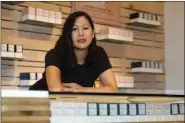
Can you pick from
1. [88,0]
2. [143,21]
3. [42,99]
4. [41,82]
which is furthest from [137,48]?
[42,99]

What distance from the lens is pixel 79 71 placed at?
5.68 ft

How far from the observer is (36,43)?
9.63 feet

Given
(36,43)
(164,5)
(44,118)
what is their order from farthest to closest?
(164,5) < (36,43) < (44,118)

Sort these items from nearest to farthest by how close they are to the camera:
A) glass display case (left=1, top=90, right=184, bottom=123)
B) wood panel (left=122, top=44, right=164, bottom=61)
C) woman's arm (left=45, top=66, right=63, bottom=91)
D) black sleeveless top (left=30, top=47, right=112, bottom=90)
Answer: glass display case (left=1, top=90, right=184, bottom=123) → woman's arm (left=45, top=66, right=63, bottom=91) → black sleeveless top (left=30, top=47, right=112, bottom=90) → wood panel (left=122, top=44, right=164, bottom=61)

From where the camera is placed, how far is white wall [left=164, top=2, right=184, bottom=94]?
3.68m

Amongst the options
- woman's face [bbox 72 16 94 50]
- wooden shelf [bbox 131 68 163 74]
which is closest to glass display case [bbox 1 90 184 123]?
woman's face [bbox 72 16 94 50]

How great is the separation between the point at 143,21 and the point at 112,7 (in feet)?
1.27

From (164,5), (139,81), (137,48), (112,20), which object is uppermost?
(164,5)

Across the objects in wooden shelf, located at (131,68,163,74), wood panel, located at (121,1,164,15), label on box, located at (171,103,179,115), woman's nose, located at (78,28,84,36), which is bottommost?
label on box, located at (171,103,179,115)

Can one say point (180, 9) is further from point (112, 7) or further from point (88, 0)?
point (88, 0)

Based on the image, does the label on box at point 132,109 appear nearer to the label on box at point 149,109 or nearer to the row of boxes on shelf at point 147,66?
the label on box at point 149,109

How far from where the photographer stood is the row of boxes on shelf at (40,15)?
2.66 metres

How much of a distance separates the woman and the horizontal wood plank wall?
723mm

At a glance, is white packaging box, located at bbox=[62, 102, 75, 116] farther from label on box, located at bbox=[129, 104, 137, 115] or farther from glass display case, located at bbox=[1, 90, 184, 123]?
label on box, located at bbox=[129, 104, 137, 115]
